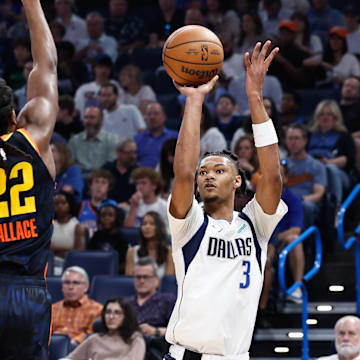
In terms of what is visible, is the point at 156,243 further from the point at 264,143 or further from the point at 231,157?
the point at 264,143

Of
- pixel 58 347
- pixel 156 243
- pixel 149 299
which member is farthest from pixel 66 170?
pixel 58 347

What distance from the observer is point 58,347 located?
304 inches

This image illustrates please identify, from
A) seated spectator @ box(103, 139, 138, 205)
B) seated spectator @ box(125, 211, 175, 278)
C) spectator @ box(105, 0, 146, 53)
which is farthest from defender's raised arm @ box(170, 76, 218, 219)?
spectator @ box(105, 0, 146, 53)

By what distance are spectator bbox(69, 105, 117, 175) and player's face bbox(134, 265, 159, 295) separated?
3.27 metres

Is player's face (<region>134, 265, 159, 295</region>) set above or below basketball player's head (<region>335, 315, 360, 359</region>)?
above

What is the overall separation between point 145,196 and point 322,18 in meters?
5.34

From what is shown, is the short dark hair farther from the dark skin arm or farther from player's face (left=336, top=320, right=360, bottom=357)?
player's face (left=336, top=320, right=360, bottom=357)

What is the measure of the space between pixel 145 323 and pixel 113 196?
2.70 metres

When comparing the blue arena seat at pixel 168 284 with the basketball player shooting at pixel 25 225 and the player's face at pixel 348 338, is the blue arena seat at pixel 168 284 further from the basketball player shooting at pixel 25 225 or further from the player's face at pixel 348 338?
the basketball player shooting at pixel 25 225

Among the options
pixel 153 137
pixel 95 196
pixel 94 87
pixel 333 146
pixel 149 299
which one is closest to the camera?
pixel 149 299

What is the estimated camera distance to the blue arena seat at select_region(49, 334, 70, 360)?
7.67m

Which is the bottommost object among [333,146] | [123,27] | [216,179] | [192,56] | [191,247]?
[191,247]

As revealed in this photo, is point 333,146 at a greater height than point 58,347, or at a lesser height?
greater

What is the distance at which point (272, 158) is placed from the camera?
189 inches
